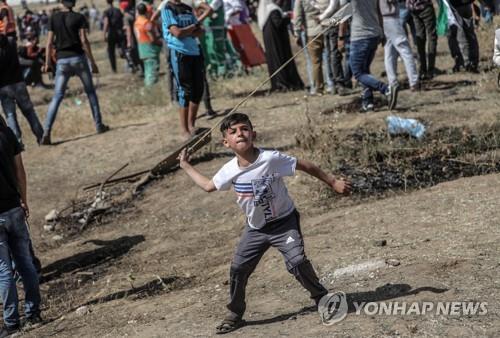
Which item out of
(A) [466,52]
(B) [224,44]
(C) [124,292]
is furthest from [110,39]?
(C) [124,292]

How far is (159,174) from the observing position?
31.5 ft

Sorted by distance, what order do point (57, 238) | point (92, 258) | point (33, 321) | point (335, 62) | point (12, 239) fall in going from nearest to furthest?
point (12, 239) < point (33, 321) < point (92, 258) < point (57, 238) < point (335, 62)

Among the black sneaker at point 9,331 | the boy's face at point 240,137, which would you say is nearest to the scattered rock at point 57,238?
the black sneaker at point 9,331

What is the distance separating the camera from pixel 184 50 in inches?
367

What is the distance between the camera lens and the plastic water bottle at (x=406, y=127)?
8555 millimetres

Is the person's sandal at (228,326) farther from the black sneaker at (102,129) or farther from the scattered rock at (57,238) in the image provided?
the black sneaker at (102,129)

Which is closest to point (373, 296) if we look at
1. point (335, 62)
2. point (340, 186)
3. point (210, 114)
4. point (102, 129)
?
point (340, 186)

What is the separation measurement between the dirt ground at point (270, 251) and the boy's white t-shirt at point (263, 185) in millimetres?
641

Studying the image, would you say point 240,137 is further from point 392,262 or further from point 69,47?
point 69,47

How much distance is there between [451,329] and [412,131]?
4.56 metres

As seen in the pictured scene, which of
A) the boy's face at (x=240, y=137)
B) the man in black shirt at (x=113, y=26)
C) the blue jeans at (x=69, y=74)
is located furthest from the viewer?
the man in black shirt at (x=113, y=26)

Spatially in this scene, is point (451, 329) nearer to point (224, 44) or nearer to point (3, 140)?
point (3, 140)

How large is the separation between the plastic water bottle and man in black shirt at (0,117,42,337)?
4.11 m

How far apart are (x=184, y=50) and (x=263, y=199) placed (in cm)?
485
